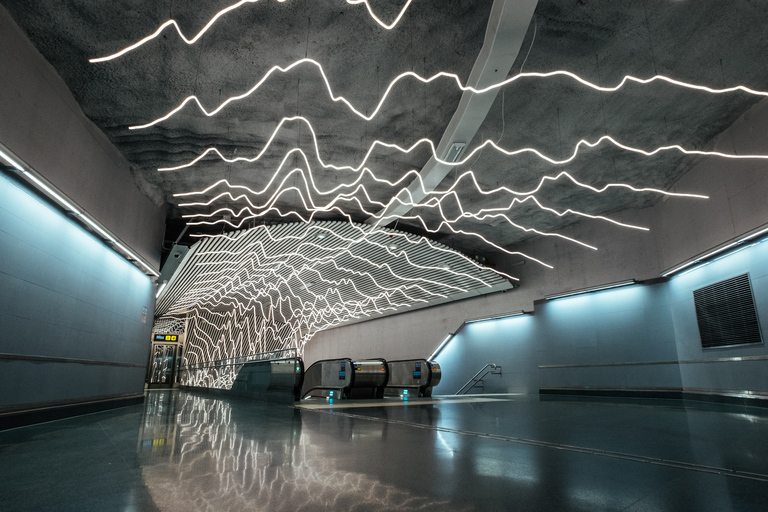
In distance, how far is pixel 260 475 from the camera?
6.87 feet

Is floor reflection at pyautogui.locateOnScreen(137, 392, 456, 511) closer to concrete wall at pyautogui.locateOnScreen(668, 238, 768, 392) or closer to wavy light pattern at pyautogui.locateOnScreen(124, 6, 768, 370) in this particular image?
wavy light pattern at pyautogui.locateOnScreen(124, 6, 768, 370)

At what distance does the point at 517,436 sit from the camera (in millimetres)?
3508

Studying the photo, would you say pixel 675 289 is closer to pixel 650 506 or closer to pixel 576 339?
pixel 576 339

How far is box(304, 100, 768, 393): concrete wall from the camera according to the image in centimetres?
690

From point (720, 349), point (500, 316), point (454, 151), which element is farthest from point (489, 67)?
point (500, 316)

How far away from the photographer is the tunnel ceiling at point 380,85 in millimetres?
4625

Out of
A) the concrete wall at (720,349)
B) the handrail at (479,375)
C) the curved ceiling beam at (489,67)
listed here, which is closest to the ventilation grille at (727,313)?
the concrete wall at (720,349)

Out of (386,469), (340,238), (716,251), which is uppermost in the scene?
(340,238)

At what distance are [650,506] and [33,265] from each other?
5.80 metres

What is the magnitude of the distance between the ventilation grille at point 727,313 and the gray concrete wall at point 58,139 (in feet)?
33.9

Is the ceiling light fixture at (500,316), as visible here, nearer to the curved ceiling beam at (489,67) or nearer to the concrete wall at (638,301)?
the concrete wall at (638,301)

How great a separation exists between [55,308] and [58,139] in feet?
6.71

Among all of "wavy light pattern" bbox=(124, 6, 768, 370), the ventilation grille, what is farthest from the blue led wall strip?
the ventilation grille

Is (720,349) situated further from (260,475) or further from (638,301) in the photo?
(260,475)
